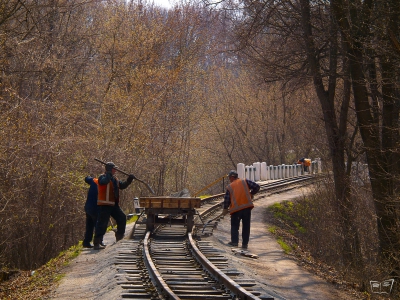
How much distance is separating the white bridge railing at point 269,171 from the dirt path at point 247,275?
64.9 ft

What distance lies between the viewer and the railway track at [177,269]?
365 inches

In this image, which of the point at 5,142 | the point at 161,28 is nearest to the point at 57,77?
the point at 5,142

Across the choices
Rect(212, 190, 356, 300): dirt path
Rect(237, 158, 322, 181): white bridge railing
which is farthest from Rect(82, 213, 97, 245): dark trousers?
Rect(237, 158, 322, 181): white bridge railing

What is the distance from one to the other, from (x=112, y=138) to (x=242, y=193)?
1222cm

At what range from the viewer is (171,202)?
51.8 feet

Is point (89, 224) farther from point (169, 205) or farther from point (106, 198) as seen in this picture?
point (169, 205)

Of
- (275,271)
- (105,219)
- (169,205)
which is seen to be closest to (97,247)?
(105,219)

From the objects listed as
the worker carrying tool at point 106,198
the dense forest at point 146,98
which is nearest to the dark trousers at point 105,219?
the worker carrying tool at point 106,198

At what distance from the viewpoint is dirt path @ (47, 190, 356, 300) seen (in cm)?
1001

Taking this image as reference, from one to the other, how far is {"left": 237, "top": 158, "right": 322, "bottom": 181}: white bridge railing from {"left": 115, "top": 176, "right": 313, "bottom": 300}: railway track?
64.5ft

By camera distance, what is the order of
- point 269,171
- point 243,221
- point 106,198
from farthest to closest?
point 269,171 < point 243,221 < point 106,198

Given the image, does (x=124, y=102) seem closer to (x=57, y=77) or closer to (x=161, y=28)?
(x=57, y=77)

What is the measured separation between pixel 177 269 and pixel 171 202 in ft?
14.6

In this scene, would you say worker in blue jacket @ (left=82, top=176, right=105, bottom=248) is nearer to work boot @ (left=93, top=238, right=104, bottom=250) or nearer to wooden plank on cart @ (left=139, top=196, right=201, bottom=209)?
work boot @ (left=93, top=238, right=104, bottom=250)
